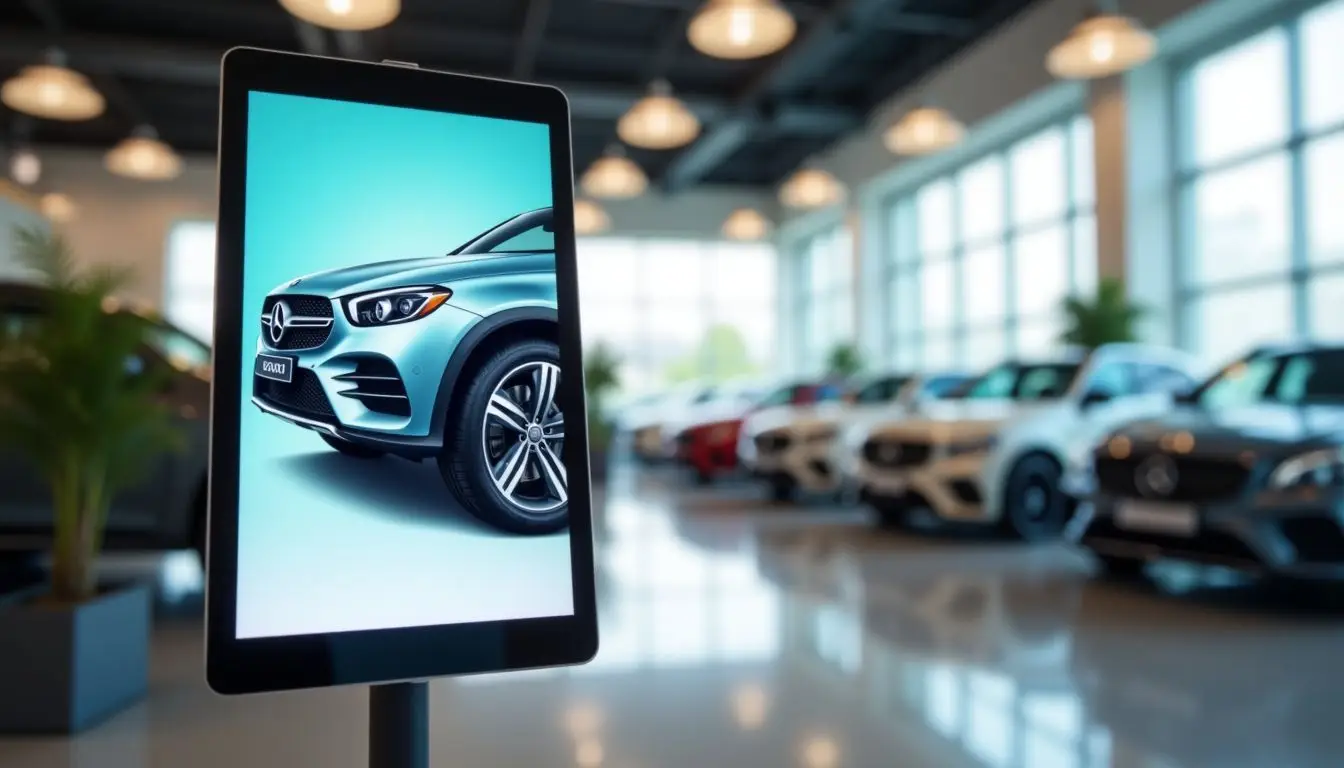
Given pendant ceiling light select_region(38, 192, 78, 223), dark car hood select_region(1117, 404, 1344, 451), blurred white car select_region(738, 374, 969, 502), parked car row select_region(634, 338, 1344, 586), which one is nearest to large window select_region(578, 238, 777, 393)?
pendant ceiling light select_region(38, 192, 78, 223)

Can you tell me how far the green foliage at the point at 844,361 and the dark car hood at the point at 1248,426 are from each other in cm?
976

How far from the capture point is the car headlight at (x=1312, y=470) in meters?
4.03

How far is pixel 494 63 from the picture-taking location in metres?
12.8

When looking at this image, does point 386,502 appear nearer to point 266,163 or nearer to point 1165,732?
point 266,163

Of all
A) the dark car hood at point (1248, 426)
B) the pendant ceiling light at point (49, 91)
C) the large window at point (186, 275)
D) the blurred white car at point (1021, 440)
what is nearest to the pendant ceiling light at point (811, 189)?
the blurred white car at point (1021, 440)

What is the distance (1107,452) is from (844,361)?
1014 cm

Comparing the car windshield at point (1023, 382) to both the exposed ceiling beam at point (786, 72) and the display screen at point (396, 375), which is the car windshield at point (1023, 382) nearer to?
the exposed ceiling beam at point (786, 72)

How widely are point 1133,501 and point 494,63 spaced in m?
10.7

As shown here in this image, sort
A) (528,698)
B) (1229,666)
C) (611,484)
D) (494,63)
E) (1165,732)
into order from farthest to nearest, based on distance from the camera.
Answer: (494,63), (611,484), (1229,666), (528,698), (1165,732)

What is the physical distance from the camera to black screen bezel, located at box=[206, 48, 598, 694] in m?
0.97

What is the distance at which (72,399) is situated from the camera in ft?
9.77

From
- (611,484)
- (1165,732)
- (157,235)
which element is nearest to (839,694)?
(1165,732)

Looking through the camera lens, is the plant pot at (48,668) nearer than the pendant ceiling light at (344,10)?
Yes

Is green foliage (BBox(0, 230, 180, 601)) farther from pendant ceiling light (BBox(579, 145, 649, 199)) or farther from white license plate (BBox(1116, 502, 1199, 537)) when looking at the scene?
pendant ceiling light (BBox(579, 145, 649, 199))
